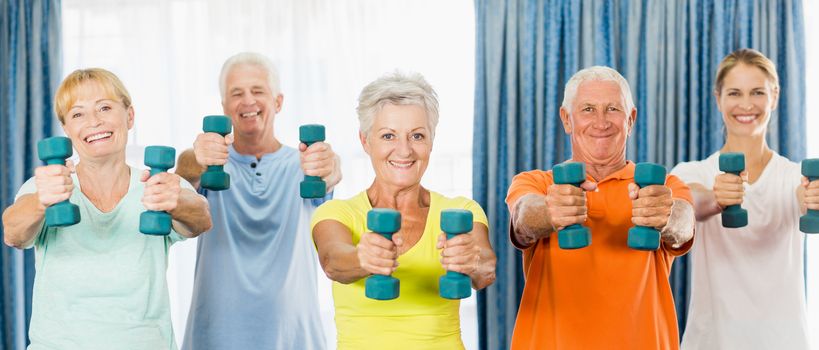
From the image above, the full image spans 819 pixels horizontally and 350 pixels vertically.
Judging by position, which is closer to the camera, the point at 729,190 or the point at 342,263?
the point at 342,263

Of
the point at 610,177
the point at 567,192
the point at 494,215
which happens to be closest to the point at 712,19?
the point at 494,215

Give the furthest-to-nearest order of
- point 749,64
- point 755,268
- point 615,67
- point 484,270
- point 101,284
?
1. point 615,67
2. point 749,64
3. point 755,268
4. point 101,284
5. point 484,270

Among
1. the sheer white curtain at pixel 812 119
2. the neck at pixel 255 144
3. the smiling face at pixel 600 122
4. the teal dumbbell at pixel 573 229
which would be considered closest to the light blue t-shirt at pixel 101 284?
the neck at pixel 255 144

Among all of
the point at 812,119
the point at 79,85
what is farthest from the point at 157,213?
the point at 812,119

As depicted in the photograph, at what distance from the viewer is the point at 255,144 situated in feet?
10.7

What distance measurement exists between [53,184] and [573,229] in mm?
1456

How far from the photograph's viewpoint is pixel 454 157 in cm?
443

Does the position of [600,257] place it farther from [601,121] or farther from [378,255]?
[378,255]

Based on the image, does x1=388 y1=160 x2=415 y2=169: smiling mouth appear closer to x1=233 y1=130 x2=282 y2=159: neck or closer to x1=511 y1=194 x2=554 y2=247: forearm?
x1=511 y1=194 x2=554 y2=247: forearm

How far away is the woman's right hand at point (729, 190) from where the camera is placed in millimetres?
2754

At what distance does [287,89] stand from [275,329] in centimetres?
155

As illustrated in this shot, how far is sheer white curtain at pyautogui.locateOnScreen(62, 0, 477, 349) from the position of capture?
4316mm

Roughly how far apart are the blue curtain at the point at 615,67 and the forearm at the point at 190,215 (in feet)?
6.34

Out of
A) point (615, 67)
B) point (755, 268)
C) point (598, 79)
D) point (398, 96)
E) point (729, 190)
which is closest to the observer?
point (398, 96)
